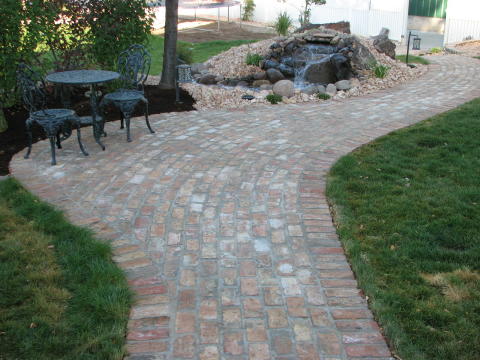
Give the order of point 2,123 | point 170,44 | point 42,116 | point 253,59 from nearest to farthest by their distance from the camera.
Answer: point 42,116, point 2,123, point 170,44, point 253,59

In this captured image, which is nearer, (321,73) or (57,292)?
(57,292)

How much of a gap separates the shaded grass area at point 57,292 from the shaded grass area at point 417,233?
1543 millimetres

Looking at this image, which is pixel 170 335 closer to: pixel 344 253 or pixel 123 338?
pixel 123 338

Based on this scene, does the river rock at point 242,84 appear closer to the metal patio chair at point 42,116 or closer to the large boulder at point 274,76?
the large boulder at point 274,76

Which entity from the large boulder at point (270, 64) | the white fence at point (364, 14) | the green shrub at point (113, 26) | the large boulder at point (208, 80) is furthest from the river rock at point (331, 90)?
the white fence at point (364, 14)

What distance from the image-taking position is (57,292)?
3.25m

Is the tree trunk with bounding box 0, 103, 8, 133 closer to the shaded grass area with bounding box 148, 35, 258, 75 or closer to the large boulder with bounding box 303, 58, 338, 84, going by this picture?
the shaded grass area with bounding box 148, 35, 258, 75

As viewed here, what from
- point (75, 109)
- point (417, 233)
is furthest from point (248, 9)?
point (417, 233)

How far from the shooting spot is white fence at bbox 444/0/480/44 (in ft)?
53.1

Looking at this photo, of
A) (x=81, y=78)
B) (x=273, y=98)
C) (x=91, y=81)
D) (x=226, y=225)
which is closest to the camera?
(x=226, y=225)

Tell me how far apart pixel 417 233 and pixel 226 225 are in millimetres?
1426

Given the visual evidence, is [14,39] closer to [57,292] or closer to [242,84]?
[242,84]

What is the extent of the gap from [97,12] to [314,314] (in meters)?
6.63

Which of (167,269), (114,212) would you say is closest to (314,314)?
(167,269)
